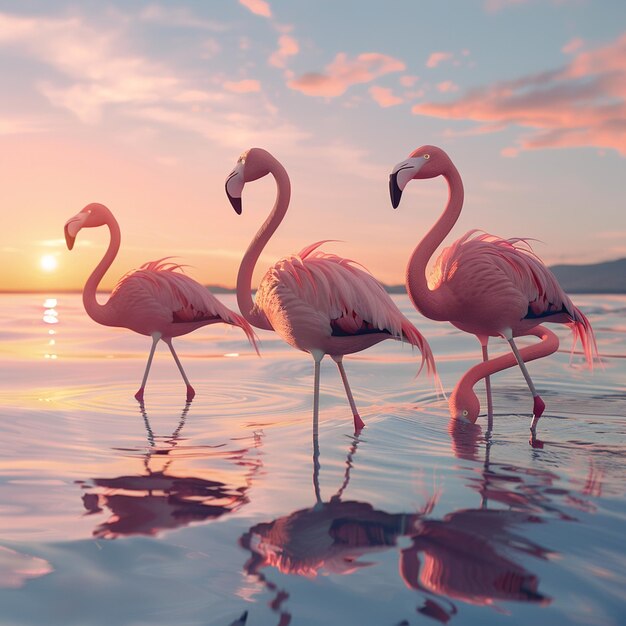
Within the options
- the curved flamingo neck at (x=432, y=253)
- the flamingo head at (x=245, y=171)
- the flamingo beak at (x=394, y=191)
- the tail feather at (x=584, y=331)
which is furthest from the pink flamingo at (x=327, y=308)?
the tail feather at (x=584, y=331)

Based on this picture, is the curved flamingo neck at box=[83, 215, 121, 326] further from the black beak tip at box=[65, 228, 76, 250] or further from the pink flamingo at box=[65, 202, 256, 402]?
the black beak tip at box=[65, 228, 76, 250]

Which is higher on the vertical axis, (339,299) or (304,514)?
(339,299)

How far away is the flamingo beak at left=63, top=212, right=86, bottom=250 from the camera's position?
706cm

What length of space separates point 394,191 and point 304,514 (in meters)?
2.31

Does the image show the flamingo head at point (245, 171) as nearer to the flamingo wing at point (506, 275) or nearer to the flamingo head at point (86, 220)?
the flamingo wing at point (506, 275)

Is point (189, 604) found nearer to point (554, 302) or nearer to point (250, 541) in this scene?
point (250, 541)

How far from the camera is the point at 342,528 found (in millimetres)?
2736

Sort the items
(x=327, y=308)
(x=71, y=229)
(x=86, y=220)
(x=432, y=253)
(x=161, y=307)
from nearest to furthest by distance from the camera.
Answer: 1. (x=327, y=308)
2. (x=432, y=253)
3. (x=161, y=307)
4. (x=71, y=229)
5. (x=86, y=220)

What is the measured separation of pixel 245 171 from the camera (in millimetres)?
5258

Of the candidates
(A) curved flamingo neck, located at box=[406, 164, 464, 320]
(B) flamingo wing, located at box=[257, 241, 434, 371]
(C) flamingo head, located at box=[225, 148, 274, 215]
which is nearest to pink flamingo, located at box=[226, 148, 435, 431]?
(B) flamingo wing, located at box=[257, 241, 434, 371]

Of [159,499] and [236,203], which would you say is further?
[236,203]

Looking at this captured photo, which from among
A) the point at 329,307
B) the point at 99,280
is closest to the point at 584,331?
the point at 329,307

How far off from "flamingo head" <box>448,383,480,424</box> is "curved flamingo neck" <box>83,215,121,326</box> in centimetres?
333

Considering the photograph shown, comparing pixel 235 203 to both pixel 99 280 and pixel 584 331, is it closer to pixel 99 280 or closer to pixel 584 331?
pixel 99 280
